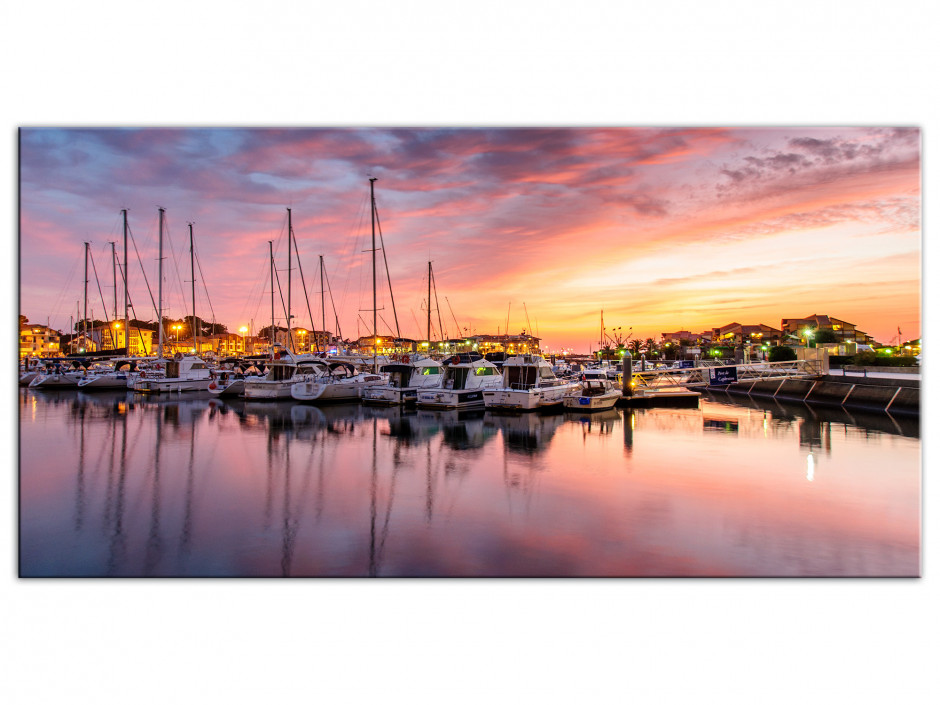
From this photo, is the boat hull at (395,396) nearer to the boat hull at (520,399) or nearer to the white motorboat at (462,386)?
the white motorboat at (462,386)

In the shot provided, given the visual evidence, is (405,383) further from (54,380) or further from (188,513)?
(54,380)

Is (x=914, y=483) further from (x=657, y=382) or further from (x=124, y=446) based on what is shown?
(x=657, y=382)

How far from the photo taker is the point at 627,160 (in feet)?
24.5

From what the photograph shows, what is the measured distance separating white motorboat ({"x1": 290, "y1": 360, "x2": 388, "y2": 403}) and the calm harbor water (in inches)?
253

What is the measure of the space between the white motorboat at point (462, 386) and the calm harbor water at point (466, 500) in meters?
3.76

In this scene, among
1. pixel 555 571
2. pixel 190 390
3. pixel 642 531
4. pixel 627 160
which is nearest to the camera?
pixel 555 571

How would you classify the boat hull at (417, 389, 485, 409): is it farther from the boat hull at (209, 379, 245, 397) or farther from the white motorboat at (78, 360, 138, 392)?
the white motorboat at (78, 360, 138, 392)

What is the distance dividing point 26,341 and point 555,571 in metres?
9.90

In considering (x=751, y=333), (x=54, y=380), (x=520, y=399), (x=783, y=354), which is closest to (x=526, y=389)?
(x=520, y=399)

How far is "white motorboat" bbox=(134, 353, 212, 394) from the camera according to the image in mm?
28141

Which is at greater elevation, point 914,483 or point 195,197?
point 195,197

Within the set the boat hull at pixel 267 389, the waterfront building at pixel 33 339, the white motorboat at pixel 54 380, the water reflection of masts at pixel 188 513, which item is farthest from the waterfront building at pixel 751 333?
the white motorboat at pixel 54 380

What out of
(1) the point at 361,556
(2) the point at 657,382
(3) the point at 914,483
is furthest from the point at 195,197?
A: (2) the point at 657,382

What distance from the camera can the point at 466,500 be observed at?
8.36 m
